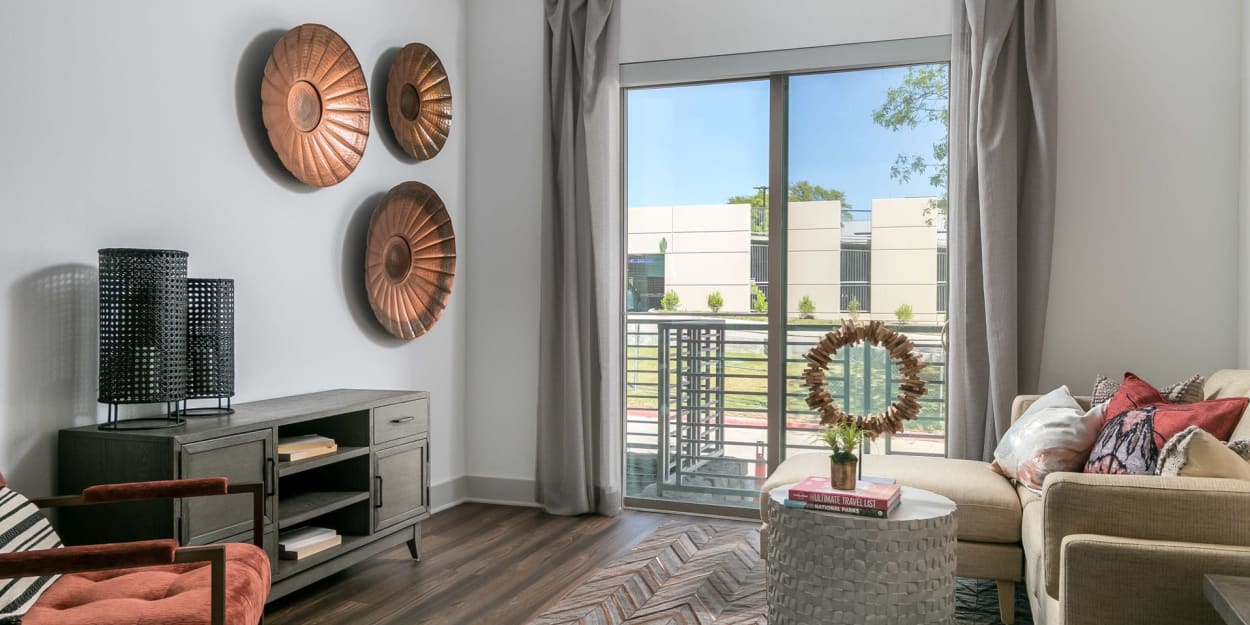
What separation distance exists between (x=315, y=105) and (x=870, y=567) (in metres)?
2.68

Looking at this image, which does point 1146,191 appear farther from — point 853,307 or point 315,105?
point 315,105

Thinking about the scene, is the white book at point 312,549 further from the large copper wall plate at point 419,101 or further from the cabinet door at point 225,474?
the large copper wall plate at point 419,101

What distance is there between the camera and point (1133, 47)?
11.9ft

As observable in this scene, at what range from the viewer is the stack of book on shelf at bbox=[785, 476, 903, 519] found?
221 centimetres

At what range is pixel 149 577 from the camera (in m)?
2.03

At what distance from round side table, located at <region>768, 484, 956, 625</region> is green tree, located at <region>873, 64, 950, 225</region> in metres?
2.08

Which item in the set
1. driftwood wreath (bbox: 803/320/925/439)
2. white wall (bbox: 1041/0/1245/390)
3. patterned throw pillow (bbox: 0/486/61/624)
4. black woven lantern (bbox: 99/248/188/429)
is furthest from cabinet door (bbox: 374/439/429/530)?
white wall (bbox: 1041/0/1245/390)

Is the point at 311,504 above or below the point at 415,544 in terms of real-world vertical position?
above

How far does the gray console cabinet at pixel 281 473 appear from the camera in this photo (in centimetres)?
243

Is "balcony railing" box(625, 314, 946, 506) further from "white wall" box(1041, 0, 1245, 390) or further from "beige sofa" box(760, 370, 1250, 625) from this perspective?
"beige sofa" box(760, 370, 1250, 625)

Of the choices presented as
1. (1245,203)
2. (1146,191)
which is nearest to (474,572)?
(1146,191)

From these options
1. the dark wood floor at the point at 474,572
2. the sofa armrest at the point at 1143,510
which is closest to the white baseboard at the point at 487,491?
the dark wood floor at the point at 474,572

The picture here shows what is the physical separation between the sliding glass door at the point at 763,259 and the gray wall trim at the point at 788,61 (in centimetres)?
8

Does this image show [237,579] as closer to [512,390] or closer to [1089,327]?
[512,390]
